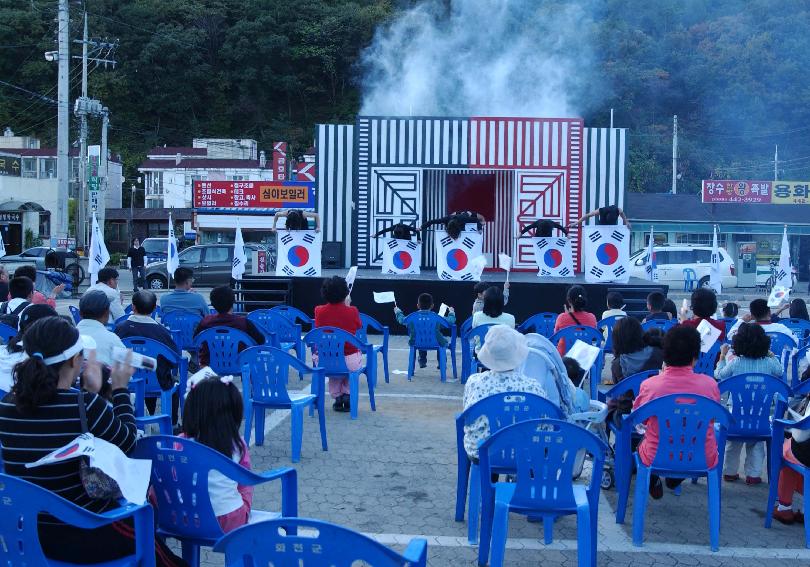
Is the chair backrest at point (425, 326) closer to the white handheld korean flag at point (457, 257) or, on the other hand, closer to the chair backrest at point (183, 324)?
the chair backrest at point (183, 324)

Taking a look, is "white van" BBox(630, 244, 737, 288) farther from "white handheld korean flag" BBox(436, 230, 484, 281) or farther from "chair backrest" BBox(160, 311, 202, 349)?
"chair backrest" BBox(160, 311, 202, 349)

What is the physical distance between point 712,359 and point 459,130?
12.3 meters

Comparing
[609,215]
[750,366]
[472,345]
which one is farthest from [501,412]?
[609,215]

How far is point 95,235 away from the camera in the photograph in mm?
11469

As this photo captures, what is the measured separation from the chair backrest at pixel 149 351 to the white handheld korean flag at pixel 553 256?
389 inches

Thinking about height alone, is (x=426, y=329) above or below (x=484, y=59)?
below

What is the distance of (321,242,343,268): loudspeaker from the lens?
19.5 m

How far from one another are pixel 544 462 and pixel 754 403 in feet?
6.68

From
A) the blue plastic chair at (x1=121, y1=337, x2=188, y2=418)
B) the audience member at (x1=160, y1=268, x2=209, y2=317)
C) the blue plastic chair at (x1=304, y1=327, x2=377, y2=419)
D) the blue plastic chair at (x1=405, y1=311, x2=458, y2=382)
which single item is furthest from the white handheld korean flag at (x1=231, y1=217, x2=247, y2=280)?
the blue plastic chair at (x1=121, y1=337, x2=188, y2=418)

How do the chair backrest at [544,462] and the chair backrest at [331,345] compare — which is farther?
the chair backrest at [331,345]

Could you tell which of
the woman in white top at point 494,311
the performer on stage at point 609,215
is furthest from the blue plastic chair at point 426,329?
the performer on stage at point 609,215

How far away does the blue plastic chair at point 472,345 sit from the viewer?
25.5ft

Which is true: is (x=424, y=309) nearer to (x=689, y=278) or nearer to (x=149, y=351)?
(x=149, y=351)

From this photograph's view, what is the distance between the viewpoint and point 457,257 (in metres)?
14.1
